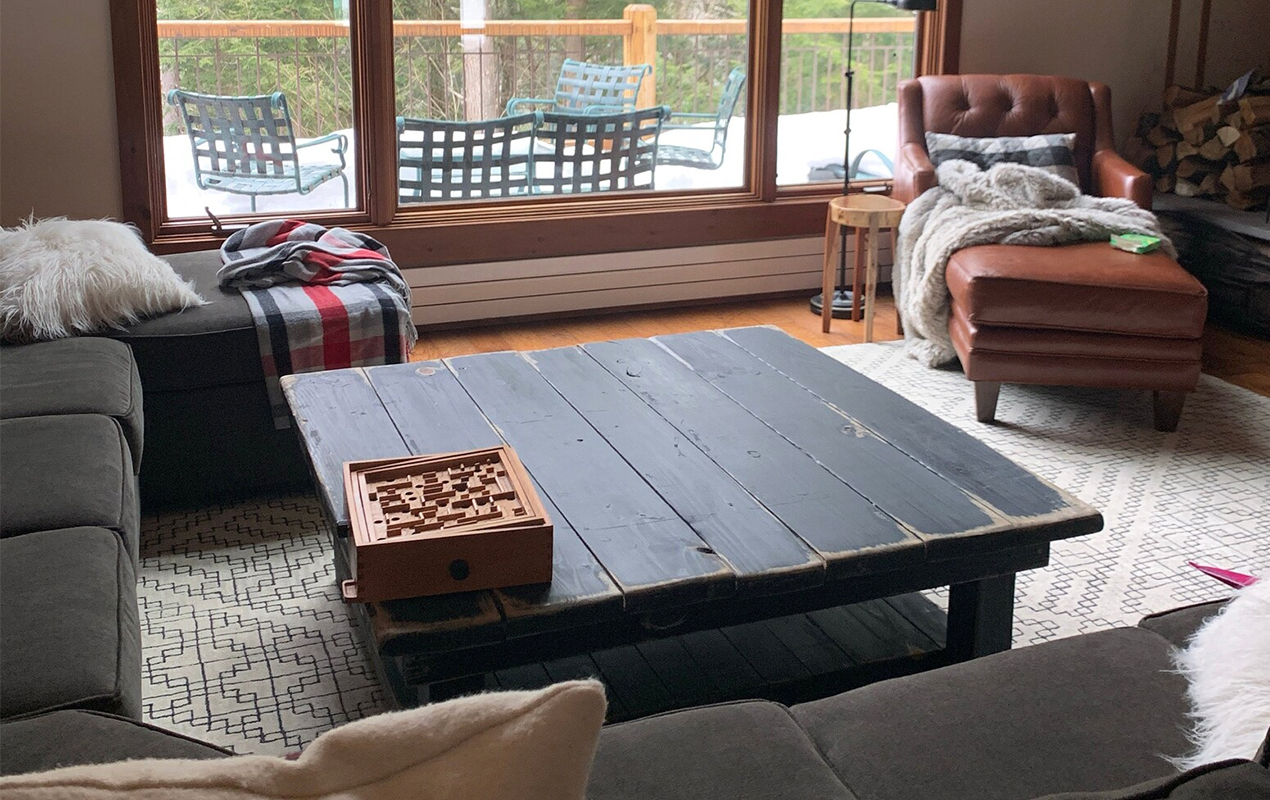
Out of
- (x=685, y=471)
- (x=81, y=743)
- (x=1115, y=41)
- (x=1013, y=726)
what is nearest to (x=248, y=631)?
(x=685, y=471)

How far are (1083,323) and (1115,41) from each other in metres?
Answer: 2.29

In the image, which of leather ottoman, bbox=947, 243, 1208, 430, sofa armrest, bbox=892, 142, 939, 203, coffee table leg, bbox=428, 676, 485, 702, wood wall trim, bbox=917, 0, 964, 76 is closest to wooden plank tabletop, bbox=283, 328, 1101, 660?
coffee table leg, bbox=428, 676, 485, 702

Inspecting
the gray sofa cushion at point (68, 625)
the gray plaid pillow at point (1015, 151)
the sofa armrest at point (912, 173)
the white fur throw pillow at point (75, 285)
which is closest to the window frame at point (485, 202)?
the sofa armrest at point (912, 173)

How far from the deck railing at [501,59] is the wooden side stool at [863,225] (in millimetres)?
660

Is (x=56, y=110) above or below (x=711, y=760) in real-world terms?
above

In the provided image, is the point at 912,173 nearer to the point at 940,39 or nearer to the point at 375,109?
the point at 940,39

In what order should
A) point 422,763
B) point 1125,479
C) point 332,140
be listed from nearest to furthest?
point 422,763, point 1125,479, point 332,140

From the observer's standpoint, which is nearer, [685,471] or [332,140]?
[685,471]

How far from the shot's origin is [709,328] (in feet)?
15.0

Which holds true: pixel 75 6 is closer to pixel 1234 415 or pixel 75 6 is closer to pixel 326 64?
pixel 326 64

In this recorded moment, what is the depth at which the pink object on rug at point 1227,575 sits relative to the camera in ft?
8.41

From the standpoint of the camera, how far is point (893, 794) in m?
1.21

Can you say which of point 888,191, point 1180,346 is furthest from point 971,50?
point 1180,346

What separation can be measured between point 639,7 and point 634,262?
95 cm
